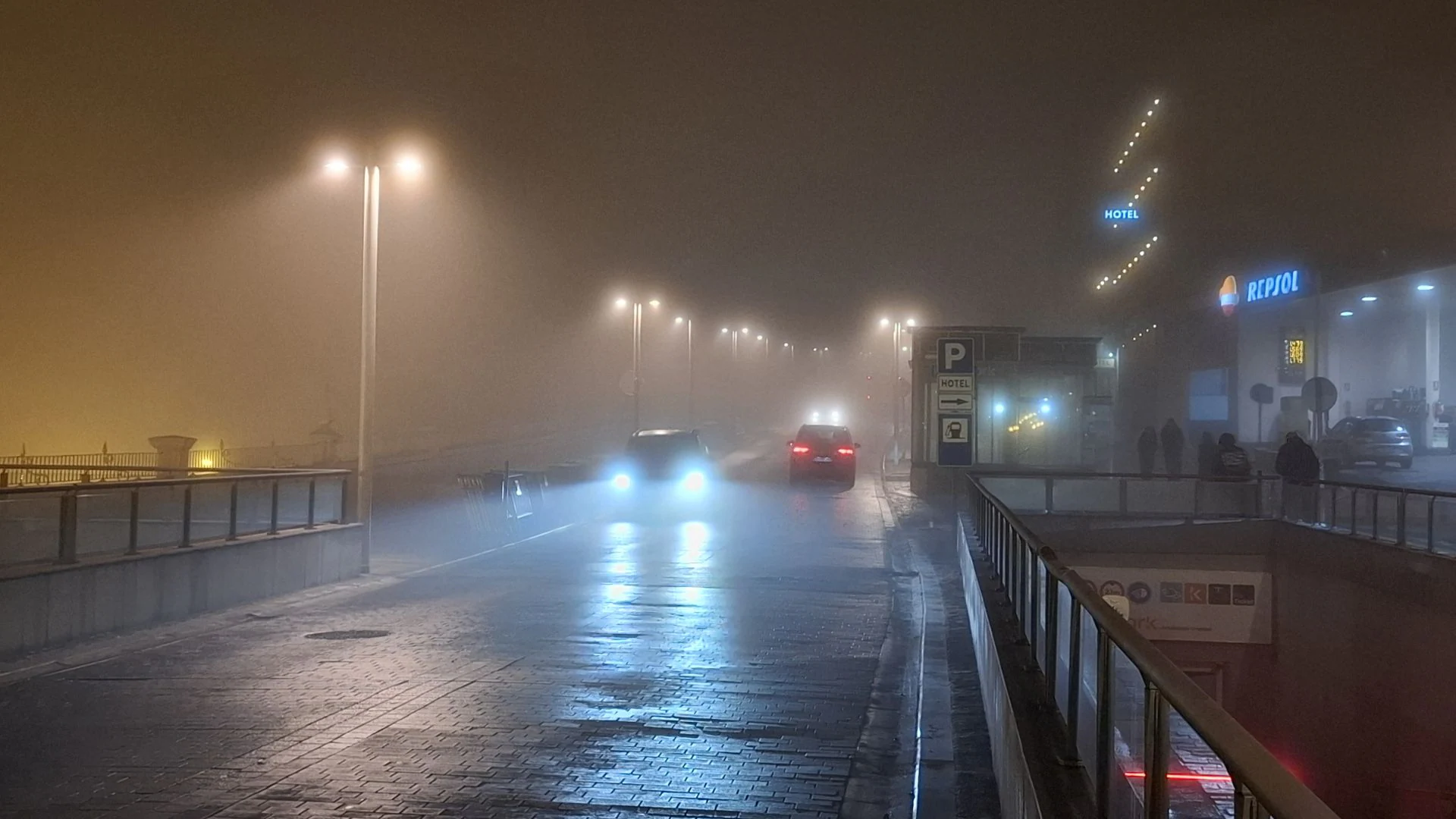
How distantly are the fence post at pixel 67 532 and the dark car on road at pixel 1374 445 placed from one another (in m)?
32.8

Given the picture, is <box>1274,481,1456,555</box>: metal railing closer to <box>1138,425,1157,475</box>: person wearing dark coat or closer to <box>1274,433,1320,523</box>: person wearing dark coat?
<box>1274,433,1320,523</box>: person wearing dark coat

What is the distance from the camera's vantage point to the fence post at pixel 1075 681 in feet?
16.9

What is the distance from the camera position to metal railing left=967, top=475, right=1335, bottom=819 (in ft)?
7.88

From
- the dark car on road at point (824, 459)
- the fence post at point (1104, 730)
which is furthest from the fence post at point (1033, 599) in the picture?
the dark car on road at point (824, 459)

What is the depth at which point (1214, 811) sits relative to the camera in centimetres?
296

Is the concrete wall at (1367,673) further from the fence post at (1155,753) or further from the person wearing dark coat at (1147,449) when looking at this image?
the fence post at (1155,753)

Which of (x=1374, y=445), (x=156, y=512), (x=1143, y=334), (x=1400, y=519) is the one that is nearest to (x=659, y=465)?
(x=1400, y=519)

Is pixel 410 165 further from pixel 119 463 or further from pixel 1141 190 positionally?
pixel 1141 190

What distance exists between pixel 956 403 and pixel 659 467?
13870mm

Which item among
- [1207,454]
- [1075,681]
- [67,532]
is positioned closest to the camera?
[1075,681]

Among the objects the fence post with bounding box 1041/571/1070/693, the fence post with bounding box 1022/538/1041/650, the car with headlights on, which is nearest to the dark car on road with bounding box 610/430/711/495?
the car with headlights on

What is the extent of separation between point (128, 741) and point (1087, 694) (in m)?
5.85

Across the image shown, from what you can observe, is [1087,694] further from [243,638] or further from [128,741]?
[243,638]

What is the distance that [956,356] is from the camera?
1653 centimetres
